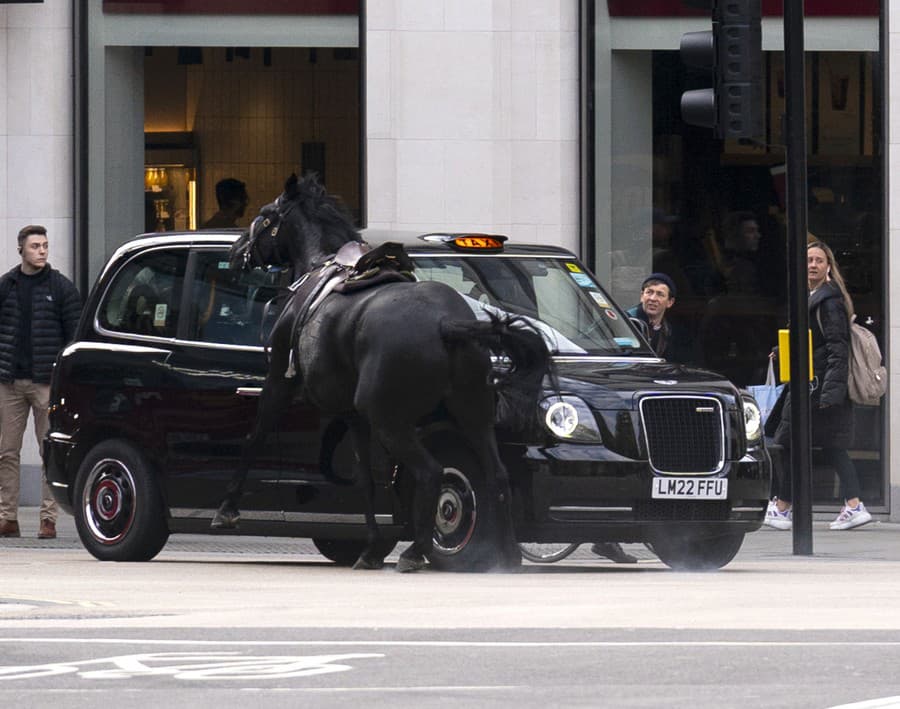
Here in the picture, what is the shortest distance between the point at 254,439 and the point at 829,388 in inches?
213

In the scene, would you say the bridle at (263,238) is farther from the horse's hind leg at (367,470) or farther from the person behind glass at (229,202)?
the person behind glass at (229,202)

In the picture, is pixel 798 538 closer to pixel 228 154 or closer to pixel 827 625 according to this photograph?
pixel 827 625

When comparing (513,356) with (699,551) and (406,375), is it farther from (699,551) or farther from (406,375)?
(699,551)

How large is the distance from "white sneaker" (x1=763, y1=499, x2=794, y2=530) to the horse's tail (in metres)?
5.06

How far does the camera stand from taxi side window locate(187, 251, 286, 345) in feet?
43.5

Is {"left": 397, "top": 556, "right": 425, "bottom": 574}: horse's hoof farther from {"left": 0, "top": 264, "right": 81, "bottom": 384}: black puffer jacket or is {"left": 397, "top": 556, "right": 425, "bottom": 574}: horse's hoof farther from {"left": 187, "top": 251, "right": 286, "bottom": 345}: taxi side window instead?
{"left": 0, "top": 264, "right": 81, "bottom": 384}: black puffer jacket

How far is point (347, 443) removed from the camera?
12.7 meters

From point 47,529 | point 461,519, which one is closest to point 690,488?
point 461,519

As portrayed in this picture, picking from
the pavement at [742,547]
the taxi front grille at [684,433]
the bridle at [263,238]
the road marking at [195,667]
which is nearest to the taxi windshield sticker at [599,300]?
the taxi front grille at [684,433]

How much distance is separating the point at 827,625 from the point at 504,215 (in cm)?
1017

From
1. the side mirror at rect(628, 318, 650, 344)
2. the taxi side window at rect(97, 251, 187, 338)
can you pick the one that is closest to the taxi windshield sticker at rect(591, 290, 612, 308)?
the side mirror at rect(628, 318, 650, 344)

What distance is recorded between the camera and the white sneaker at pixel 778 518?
16859 mm

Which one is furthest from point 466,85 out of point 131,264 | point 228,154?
point 131,264

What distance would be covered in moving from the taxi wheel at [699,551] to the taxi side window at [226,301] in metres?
2.40
